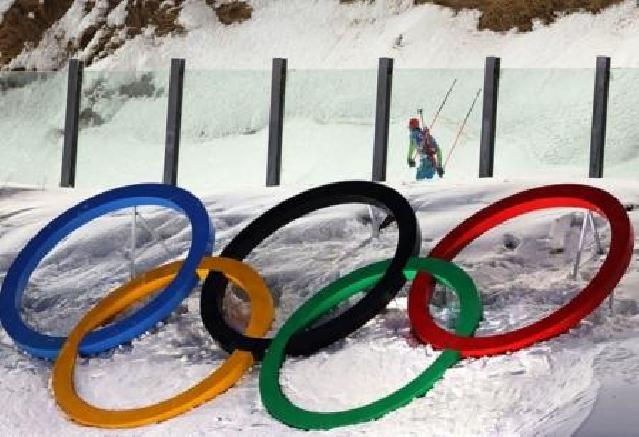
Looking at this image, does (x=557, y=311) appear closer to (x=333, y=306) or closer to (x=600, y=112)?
(x=333, y=306)

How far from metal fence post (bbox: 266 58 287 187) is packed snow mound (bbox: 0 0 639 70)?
221 cm

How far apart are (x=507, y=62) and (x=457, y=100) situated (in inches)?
104

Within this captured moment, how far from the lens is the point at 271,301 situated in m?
5.97

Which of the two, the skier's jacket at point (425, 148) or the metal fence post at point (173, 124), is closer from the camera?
the skier's jacket at point (425, 148)

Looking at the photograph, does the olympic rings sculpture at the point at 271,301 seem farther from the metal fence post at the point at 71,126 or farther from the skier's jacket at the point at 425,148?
the metal fence post at the point at 71,126

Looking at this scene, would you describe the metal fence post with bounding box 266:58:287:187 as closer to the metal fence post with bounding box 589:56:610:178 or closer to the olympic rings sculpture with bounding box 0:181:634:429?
the olympic rings sculpture with bounding box 0:181:634:429

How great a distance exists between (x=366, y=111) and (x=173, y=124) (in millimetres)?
1322

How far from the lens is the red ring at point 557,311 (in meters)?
5.29

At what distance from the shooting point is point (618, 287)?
5.83 m

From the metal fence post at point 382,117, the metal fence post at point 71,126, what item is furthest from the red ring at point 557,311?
the metal fence post at point 71,126

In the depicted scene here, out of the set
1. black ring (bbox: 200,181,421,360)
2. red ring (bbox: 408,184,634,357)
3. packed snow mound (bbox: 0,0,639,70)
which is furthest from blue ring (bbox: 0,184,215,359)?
packed snow mound (bbox: 0,0,639,70)

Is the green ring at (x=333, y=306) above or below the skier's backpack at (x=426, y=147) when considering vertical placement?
below

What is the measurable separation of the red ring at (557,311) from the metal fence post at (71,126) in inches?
139

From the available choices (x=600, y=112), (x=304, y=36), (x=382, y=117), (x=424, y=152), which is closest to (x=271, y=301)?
(x=424, y=152)
